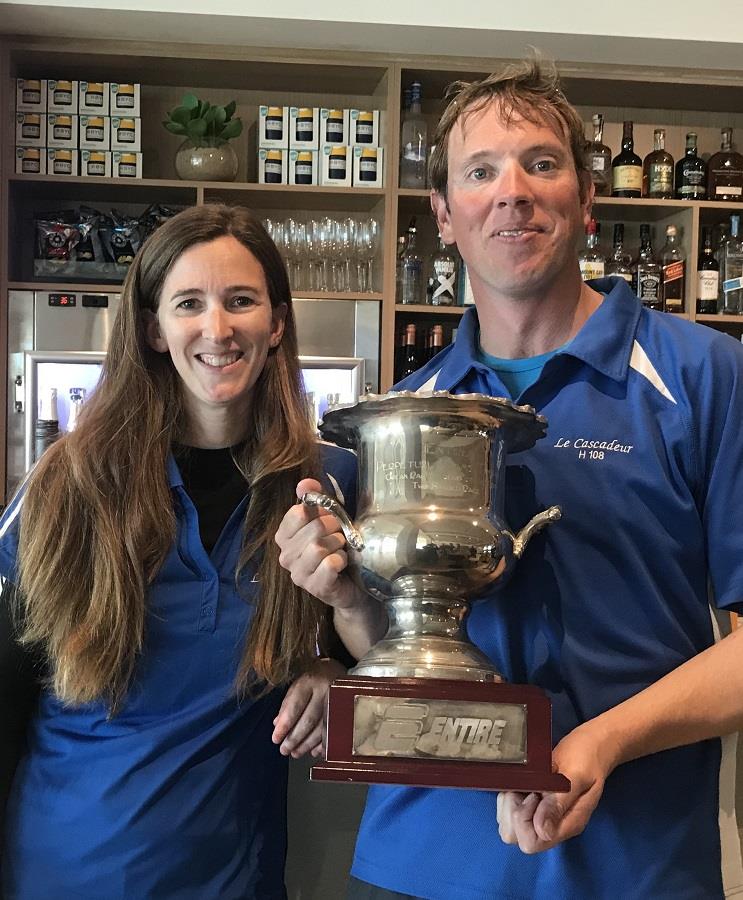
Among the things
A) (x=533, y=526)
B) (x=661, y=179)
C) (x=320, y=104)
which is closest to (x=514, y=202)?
(x=533, y=526)

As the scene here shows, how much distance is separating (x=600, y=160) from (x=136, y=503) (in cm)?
257

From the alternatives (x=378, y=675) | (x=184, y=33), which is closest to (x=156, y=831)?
(x=378, y=675)

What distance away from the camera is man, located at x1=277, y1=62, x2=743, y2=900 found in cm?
95

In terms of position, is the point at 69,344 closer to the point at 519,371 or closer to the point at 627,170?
the point at 627,170

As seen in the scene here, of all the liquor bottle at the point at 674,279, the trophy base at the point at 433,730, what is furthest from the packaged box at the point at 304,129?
the trophy base at the point at 433,730

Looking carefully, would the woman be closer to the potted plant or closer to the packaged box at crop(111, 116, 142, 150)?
the potted plant

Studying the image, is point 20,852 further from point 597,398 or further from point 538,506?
point 597,398

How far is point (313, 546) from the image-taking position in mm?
970

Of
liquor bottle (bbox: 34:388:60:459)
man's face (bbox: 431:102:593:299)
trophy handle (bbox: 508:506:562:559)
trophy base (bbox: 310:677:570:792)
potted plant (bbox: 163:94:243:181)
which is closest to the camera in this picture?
trophy base (bbox: 310:677:570:792)

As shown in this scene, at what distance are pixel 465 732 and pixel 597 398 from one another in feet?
1.28

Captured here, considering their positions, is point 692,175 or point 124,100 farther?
point 692,175

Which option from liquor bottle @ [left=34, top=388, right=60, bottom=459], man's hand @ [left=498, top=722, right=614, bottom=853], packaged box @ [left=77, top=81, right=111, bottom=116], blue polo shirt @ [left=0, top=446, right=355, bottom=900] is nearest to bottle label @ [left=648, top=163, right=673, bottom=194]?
packaged box @ [left=77, top=81, right=111, bottom=116]

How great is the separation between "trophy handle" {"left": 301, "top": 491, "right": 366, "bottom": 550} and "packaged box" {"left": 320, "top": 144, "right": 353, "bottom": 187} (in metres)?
2.50

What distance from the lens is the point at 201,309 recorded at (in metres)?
1.25
